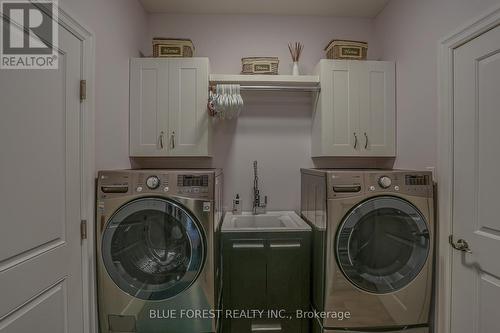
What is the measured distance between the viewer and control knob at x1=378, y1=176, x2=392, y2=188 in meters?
1.77

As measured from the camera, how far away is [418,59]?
6.38ft

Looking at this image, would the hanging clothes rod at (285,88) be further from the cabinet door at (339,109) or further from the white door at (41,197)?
the white door at (41,197)

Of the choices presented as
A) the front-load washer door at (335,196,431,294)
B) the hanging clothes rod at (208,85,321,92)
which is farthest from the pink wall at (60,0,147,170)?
the front-load washer door at (335,196,431,294)

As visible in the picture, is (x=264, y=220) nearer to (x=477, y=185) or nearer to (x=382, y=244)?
(x=382, y=244)

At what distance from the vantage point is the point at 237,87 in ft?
7.13

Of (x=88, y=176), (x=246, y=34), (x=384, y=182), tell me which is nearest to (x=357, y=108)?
(x=384, y=182)

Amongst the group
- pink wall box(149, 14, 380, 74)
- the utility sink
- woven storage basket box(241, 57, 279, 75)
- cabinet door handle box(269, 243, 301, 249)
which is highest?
pink wall box(149, 14, 380, 74)

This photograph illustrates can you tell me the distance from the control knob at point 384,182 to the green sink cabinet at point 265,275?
2.05 feet

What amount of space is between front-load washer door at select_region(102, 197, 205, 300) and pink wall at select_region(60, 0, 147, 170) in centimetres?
41

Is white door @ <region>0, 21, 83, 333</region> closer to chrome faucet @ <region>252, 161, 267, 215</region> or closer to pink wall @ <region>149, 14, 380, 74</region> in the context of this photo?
pink wall @ <region>149, 14, 380, 74</region>

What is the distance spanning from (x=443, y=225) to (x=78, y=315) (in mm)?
2275

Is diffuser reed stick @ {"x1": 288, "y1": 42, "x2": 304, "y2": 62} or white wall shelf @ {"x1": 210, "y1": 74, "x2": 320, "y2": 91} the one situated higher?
diffuser reed stick @ {"x1": 288, "y1": 42, "x2": 304, "y2": 62}

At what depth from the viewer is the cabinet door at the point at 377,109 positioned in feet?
7.32

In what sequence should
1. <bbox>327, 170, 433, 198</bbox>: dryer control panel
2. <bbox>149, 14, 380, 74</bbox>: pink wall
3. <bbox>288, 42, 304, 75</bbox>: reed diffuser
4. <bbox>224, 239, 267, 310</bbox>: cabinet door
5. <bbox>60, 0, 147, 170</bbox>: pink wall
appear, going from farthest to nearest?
<bbox>149, 14, 380, 74</bbox>: pink wall → <bbox>288, 42, 304, 75</bbox>: reed diffuser → <bbox>224, 239, 267, 310</bbox>: cabinet door → <bbox>327, 170, 433, 198</bbox>: dryer control panel → <bbox>60, 0, 147, 170</bbox>: pink wall
